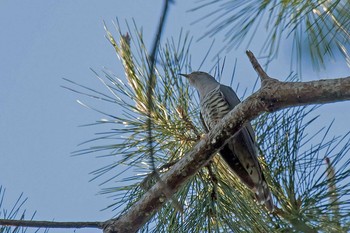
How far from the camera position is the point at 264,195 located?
193cm

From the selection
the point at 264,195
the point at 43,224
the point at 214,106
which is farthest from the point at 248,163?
the point at 43,224

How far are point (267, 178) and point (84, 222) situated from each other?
65 cm

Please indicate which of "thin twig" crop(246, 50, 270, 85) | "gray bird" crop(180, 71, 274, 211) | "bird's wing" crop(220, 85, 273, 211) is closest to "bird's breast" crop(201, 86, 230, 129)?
"gray bird" crop(180, 71, 274, 211)

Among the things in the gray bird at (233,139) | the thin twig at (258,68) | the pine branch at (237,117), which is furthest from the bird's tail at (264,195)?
the thin twig at (258,68)

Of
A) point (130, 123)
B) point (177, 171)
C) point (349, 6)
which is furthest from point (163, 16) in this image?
point (130, 123)

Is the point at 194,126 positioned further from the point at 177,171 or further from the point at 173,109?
the point at 177,171

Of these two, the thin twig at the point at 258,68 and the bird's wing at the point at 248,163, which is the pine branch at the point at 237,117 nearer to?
the thin twig at the point at 258,68

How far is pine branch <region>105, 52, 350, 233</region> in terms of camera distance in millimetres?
1581

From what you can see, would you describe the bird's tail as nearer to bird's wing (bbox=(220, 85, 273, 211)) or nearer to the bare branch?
bird's wing (bbox=(220, 85, 273, 211))

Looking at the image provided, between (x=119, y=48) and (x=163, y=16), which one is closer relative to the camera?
(x=163, y=16)

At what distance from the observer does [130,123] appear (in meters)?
2.22

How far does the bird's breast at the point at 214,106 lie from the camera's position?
2414 millimetres

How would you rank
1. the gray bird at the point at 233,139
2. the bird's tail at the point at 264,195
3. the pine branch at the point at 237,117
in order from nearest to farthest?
the pine branch at the point at 237,117 < the bird's tail at the point at 264,195 < the gray bird at the point at 233,139

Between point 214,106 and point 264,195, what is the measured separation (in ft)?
2.26
